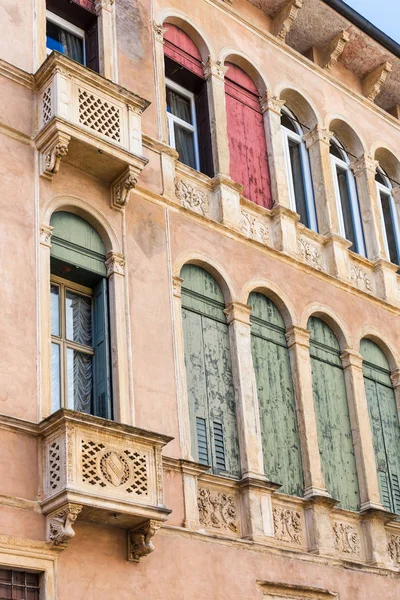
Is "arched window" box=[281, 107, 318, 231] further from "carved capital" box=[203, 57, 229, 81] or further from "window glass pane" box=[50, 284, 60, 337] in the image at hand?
"window glass pane" box=[50, 284, 60, 337]

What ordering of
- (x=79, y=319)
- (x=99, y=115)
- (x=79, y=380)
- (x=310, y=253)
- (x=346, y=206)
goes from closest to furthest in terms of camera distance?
(x=79, y=380) → (x=79, y=319) → (x=99, y=115) → (x=310, y=253) → (x=346, y=206)

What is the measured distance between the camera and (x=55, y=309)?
1411 cm

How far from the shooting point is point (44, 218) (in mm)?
14039

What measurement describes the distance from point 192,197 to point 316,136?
13.1ft

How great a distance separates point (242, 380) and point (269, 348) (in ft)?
3.77

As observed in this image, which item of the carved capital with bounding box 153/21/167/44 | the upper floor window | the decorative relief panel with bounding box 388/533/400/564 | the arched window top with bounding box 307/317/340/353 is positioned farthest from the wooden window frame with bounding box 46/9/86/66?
the decorative relief panel with bounding box 388/533/400/564

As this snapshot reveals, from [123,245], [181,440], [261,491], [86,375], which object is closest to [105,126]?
[123,245]

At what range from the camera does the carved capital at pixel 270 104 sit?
18828 mm

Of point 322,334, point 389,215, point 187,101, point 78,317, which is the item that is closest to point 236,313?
point 322,334

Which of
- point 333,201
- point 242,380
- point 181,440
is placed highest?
point 333,201

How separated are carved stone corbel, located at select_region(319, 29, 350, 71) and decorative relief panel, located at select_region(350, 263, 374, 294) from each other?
4208 mm

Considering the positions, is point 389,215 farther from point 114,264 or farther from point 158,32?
point 114,264

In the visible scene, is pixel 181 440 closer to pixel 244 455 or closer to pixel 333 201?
pixel 244 455

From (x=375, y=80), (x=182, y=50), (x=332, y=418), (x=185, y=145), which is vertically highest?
(x=375, y=80)
